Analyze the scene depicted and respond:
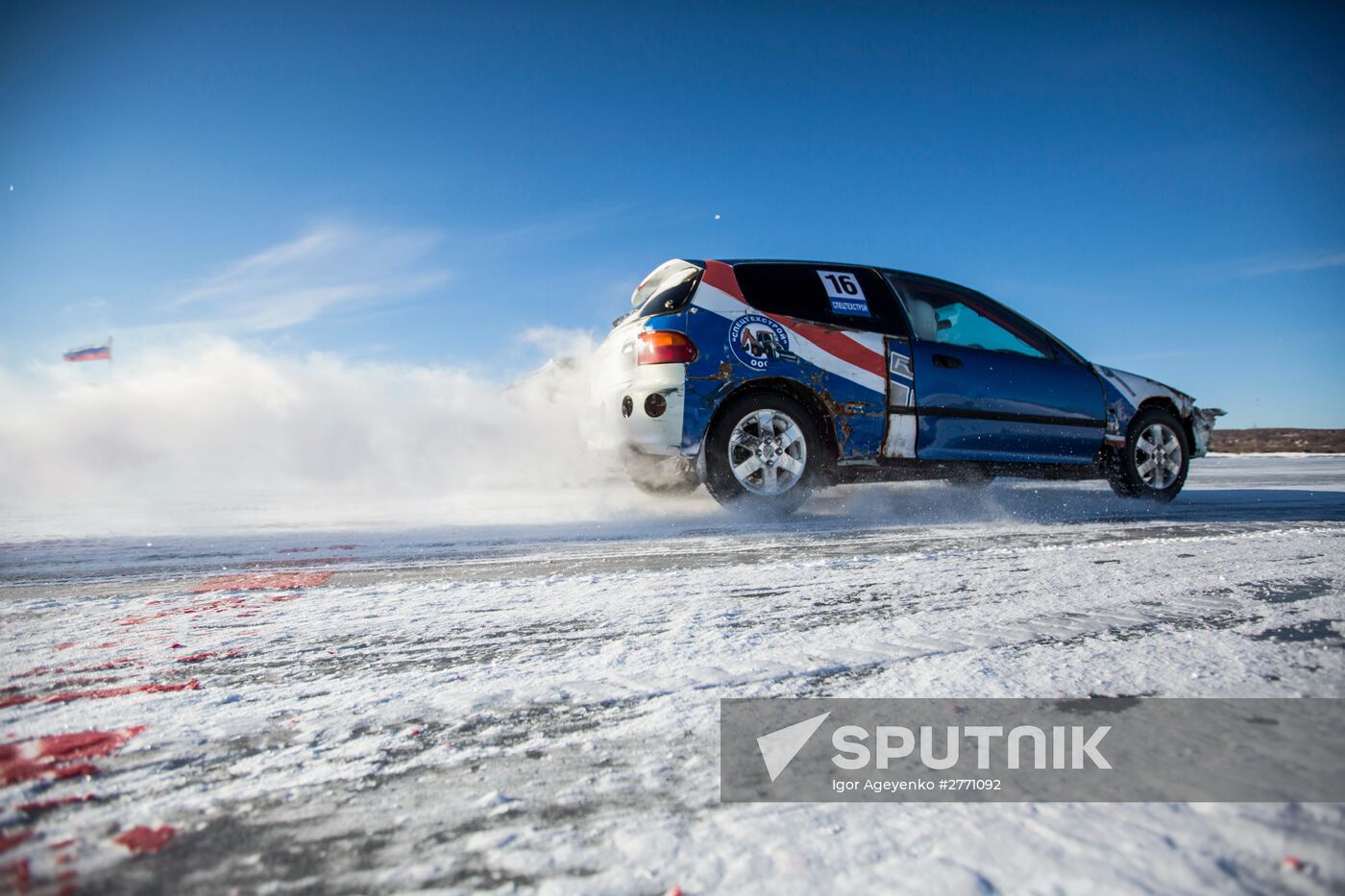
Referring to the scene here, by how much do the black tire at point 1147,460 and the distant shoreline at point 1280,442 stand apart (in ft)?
47.1

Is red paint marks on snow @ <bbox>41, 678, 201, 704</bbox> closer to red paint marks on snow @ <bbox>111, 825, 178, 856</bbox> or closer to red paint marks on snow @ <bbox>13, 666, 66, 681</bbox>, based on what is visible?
red paint marks on snow @ <bbox>13, 666, 66, 681</bbox>

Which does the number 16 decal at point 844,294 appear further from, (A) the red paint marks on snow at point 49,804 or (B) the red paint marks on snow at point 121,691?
(A) the red paint marks on snow at point 49,804

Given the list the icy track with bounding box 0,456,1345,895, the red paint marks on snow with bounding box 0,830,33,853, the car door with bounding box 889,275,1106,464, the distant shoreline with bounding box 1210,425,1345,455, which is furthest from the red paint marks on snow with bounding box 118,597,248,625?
the distant shoreline with bounding box 1210,425,1345,455

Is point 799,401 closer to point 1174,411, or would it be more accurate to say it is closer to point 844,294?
point 844,294

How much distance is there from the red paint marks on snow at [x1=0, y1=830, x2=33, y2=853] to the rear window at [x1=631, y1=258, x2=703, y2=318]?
3.93 metres

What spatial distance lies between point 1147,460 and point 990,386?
6.15 feet

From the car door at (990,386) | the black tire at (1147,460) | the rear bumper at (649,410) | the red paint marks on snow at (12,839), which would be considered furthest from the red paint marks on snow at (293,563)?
the black tire at (1147,460)

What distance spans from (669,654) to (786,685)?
0.32 metres

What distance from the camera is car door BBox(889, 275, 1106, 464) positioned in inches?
196

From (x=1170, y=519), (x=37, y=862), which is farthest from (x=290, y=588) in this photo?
(x=1170, y=519)

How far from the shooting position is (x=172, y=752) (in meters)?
1.23

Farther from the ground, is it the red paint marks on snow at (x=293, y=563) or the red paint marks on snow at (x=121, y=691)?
the red paint marks on snow at (x=293, y=563)

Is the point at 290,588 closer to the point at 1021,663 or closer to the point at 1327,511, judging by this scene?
the point at 1021,663

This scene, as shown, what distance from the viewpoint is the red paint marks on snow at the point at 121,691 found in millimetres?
1511
